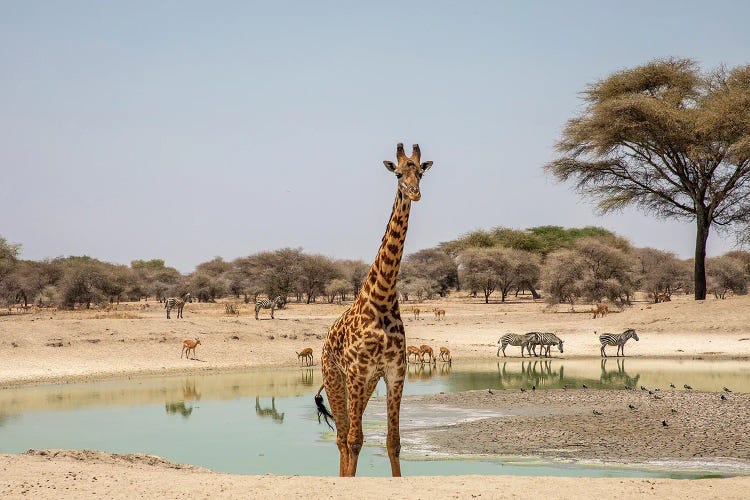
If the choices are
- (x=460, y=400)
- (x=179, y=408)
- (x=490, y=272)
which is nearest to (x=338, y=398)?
(x=460, y=400)

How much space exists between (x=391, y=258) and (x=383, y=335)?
94 centimetres

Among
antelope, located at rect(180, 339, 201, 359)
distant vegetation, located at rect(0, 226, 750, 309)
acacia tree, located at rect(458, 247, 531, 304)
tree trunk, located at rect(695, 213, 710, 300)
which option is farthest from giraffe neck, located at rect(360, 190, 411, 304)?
acacia tree, located at rect(458, 247, 531, 304)

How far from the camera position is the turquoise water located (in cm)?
1434

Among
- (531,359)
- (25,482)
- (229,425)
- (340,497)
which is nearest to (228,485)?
(340,497)

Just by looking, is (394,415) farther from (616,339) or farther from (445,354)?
(616,339)

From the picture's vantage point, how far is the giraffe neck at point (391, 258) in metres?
9.99

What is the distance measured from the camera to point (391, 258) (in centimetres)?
1008

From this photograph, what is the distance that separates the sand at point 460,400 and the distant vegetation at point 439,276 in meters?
3.56

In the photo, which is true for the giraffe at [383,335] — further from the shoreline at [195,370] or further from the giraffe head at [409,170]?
the shoreline at [195,370]

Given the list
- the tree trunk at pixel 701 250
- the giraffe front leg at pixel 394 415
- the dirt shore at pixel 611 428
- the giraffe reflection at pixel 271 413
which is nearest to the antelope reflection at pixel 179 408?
the giraffe reflection at pixel 271 413

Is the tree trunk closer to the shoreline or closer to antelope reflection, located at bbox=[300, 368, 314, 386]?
the shoreline

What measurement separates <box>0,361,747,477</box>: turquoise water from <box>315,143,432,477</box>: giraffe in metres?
3.86

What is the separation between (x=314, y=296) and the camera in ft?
234

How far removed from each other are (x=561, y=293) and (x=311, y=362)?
80.1 ft
